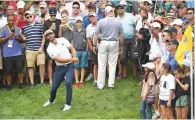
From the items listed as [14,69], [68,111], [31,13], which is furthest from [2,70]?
[68,111]

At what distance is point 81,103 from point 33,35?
252 cm

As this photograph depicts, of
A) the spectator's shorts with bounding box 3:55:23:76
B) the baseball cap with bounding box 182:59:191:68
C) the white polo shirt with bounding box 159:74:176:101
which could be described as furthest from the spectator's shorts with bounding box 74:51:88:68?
Result: the baseball cap with bounding box 182:59:191:68

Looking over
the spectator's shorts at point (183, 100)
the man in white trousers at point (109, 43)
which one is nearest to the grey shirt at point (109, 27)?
the man in white trousers at point (109, 43)

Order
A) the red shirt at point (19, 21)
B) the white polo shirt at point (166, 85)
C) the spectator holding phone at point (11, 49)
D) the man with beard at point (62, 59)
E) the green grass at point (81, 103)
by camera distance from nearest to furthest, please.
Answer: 1. the white polo shirt at point (166, 85)
2. the green grass at point (81, 103)
3. the man with beard at point (62, 59)
4. the spectator holding phone at point (11, 49)
5. the red shirt at point (19, 21)

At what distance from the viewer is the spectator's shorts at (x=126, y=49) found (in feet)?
50.4

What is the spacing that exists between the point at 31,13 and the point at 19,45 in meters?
0.91

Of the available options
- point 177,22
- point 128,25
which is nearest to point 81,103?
point 128,25

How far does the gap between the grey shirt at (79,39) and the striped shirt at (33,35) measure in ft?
3.05

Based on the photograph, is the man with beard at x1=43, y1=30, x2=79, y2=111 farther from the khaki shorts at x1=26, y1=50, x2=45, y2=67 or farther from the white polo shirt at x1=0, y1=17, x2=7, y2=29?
the white polo shirt at x1=0, y1=17, x2=7, y2=29

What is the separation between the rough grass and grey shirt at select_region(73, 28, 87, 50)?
3.28ft

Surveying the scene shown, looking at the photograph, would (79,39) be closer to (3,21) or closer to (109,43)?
(109,43)

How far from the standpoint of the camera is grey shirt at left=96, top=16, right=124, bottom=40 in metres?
14.7

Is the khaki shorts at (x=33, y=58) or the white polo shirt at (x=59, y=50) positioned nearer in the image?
the white polo shirt at (x=59, y=50)

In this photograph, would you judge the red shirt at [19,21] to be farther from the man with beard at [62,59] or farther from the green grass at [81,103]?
the man with beard at [62,59]
